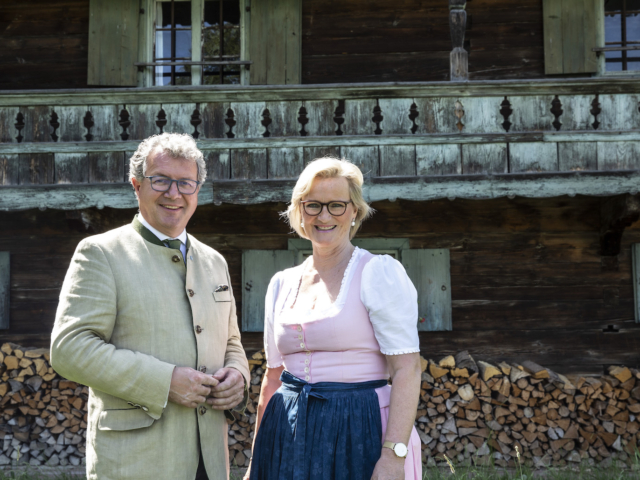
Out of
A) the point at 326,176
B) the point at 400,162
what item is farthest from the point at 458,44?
the point at 326,176

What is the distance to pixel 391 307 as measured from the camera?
2.42m

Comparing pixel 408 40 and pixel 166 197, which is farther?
pixel 408 40

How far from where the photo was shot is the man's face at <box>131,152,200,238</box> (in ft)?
8.31

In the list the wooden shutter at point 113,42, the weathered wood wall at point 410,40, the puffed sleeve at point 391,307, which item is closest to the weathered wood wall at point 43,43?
the wooden shutter at point 113,42

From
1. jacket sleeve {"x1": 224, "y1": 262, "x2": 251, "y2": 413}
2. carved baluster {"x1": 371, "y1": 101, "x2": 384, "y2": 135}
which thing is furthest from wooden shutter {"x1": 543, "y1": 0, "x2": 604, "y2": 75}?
jacket sleeve {"x1": 224, "y1": 262, "x2": 251, "y2": 413}

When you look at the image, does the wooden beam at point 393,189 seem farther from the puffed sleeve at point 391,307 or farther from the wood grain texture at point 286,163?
the puffed sleeve at point 391,307

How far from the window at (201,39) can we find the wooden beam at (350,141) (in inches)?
73.6

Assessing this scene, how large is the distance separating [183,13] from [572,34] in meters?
4.86

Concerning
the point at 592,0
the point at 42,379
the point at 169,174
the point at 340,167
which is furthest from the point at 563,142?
the point at 42,379

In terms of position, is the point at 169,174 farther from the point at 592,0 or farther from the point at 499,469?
the point at 592,0

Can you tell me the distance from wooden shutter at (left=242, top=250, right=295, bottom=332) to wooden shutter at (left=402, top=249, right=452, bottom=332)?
146 centimetres

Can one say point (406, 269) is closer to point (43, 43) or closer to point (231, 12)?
point (231, 12)

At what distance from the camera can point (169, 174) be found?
8.31 feet

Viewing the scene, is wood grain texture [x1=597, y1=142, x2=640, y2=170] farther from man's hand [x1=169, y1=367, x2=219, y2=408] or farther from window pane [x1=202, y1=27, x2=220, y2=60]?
man's hand [x1=169, y1=367, x2=219, y2=408]
